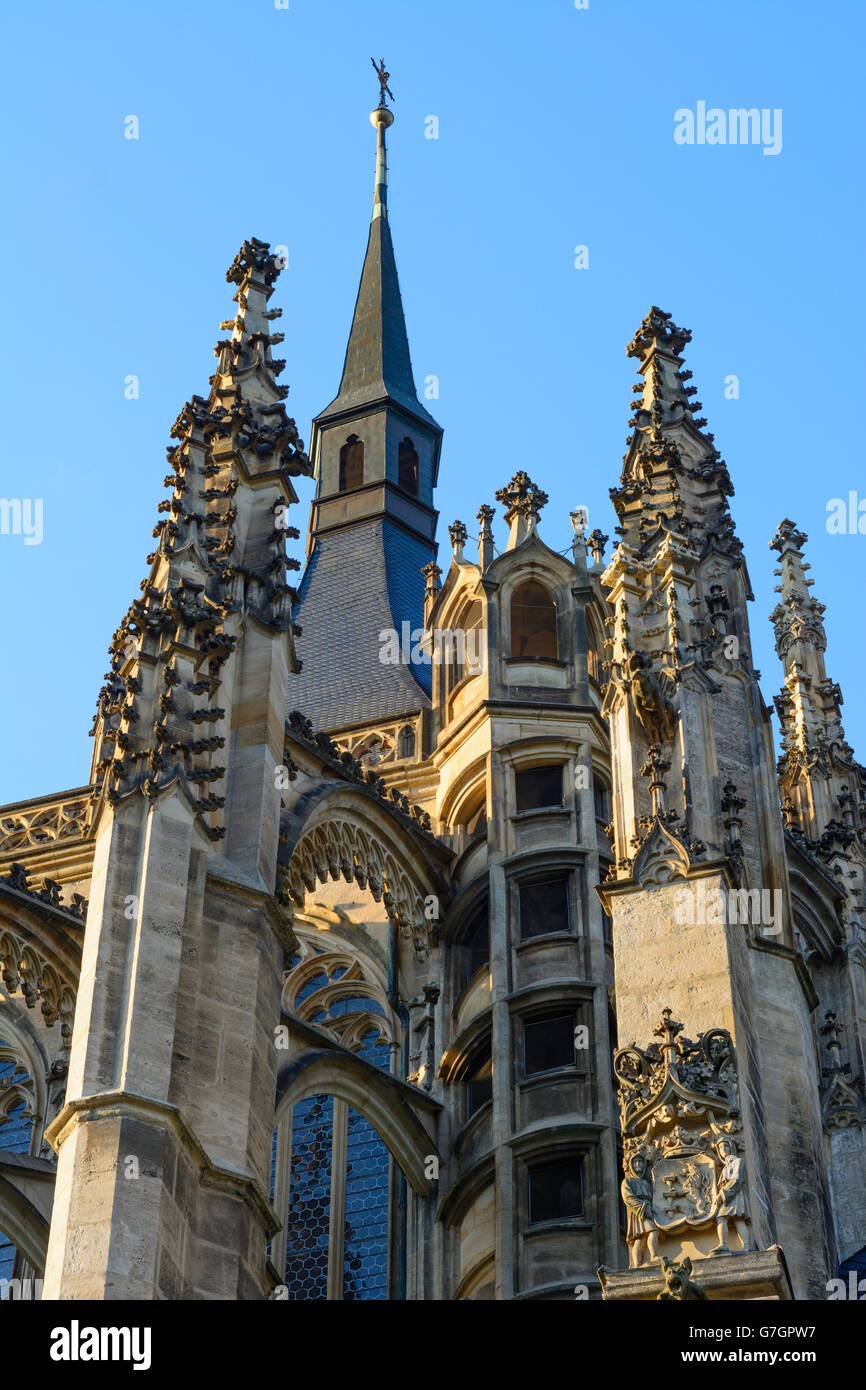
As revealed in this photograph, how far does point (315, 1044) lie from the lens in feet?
67.2

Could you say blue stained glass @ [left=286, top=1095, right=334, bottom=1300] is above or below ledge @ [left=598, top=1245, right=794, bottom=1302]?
above

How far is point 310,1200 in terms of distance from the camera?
76.3 ft

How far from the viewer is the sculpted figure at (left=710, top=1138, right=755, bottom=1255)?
42.9 ft

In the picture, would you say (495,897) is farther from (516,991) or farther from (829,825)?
(829,825)

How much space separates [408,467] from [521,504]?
1447cm

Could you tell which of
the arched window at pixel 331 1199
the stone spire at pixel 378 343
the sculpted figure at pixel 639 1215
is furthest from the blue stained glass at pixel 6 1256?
the stone spire at pixel 378 343

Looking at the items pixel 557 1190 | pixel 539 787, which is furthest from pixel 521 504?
pixel 557 1190

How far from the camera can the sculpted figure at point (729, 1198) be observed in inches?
515

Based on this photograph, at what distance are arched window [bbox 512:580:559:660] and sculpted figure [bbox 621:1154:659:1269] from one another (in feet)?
43.9

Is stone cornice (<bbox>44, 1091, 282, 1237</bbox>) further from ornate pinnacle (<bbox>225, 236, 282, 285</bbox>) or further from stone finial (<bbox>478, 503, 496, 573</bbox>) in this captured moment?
stone finial (<bbox>478, 503, 496, 573</bbox>)

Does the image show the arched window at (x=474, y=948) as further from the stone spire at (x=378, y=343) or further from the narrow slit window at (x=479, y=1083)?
the stone spire at (x=378, y=343)

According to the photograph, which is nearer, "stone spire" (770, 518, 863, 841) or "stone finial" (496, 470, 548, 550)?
"stone spire" (770, 518, 863, 841)

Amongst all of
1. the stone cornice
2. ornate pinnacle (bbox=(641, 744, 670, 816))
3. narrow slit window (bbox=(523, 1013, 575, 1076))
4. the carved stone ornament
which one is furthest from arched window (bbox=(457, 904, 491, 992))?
the carved stone ornament
